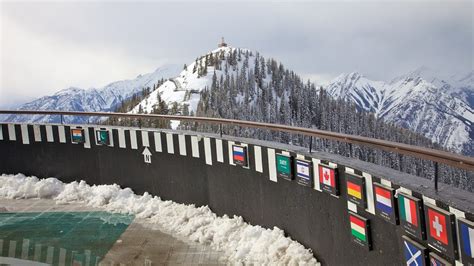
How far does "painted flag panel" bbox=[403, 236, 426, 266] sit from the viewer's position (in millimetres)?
2641

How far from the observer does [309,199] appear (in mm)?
4250

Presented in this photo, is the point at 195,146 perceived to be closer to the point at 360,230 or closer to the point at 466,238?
the point at 360,230

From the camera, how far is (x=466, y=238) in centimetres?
228

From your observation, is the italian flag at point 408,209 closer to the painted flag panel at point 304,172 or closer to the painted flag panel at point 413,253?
the painted flag panel at point 413,253

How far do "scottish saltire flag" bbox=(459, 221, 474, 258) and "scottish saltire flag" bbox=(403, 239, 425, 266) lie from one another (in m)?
0.36

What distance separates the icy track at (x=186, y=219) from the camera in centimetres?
441

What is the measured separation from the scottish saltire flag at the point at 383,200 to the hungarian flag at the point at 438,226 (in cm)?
42

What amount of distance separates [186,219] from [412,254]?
3571 millimetres

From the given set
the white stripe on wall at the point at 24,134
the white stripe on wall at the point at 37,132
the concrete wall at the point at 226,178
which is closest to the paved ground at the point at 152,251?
the concrete wall at the point at 226,178

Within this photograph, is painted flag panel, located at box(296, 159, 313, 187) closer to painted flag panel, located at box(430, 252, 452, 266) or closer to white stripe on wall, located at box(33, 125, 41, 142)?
painted flag panel, located at box(430, 252, 452, 266)

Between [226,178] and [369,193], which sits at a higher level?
[369,193]

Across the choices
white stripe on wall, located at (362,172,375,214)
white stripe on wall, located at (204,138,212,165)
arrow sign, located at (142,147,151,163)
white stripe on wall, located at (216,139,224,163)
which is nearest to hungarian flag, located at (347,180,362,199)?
white stripe on wall, located at (362,172,375,214)

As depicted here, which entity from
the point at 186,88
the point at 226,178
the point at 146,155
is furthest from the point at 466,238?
the point at 186,88

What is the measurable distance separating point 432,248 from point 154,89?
15568 centimetres
